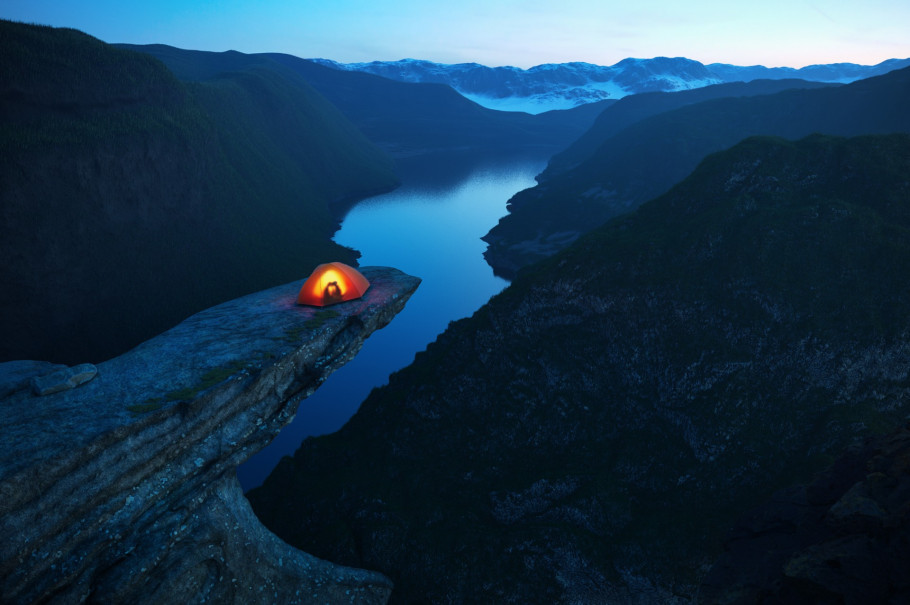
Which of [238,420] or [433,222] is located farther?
[433,222]

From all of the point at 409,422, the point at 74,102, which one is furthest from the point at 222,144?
the point at 409,422

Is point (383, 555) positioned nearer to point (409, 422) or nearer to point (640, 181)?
point (409, 422)

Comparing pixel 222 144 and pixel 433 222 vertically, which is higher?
pixel 222 144

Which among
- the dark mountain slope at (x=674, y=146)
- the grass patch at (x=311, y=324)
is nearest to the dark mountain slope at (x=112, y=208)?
the grass patch at (x=311, y=324)

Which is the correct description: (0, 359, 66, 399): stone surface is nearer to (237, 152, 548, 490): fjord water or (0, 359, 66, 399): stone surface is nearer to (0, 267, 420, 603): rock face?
(0, 267, 420, 603): rock face

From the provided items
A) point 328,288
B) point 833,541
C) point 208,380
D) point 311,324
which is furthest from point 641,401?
point 208,380

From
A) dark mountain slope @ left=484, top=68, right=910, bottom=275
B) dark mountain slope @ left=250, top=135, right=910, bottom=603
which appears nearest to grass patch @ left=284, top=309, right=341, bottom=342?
dark mountain slope @ left=250, top=135, right=910, bottom=603

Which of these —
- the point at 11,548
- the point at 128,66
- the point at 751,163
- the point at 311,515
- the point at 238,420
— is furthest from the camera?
the point at 128,66
